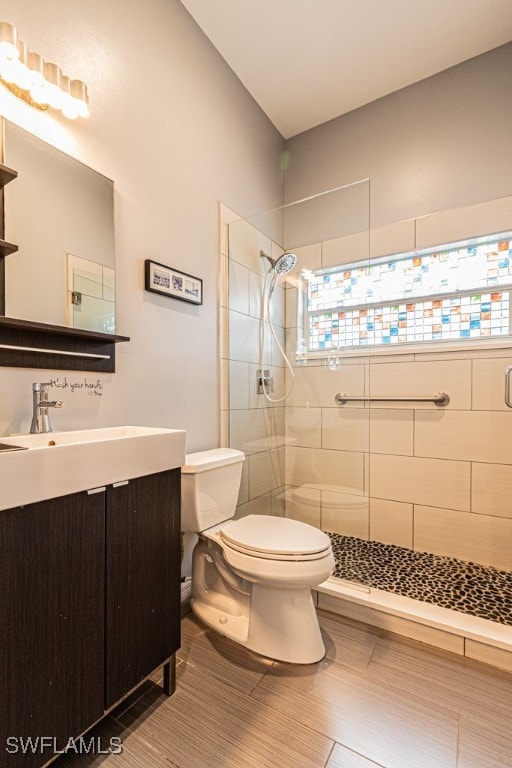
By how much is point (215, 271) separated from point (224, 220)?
1.04 feet

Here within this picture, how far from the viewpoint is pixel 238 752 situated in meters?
1.08

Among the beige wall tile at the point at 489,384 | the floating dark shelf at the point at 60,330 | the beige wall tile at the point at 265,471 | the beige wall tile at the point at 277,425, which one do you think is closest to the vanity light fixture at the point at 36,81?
the floating dark shelf at the point at 60,330

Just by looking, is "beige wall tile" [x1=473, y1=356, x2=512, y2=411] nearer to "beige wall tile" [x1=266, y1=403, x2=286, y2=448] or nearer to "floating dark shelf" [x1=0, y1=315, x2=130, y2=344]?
"beige wall tile" [x1=266, y1=403, x2=286, y2=448]

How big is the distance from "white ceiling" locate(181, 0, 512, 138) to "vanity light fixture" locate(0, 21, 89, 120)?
1057 mm

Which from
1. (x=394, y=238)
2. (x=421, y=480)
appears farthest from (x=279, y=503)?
(x=394, y=238)

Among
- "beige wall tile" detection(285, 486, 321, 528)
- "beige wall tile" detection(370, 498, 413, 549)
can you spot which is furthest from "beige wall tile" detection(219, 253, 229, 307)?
"beige wall tile" detection(370, 498, 413, 549)

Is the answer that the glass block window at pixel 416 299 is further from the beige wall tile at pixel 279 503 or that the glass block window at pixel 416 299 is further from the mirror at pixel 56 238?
the mirror at pixel 56 238

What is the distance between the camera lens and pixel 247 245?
228 cm

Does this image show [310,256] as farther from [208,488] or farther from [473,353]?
[208,488]

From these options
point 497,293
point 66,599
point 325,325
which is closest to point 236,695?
point 66,599

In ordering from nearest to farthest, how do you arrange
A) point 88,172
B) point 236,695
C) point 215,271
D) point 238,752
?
point 238,752, point 236,695, point 88,172, point 215,271

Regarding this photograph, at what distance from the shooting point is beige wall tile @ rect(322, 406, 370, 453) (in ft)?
6.81

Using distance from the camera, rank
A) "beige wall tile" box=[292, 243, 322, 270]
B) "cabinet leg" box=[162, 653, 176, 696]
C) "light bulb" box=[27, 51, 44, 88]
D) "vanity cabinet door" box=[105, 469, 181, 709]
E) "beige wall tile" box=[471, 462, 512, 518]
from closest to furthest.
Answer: "vanity cabinet door" box=[105, 469, 181, 709] < "light bulb" box=[27, 51, 44, 88] < "cabinet leg" box=[162, 653, 176, 696] < "beige wall tile" box=[471, 462, 512, 518] < "beige wall tile" box=[292, 243, 322, 270]

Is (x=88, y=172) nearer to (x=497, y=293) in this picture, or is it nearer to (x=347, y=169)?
(x=347, y=169)
